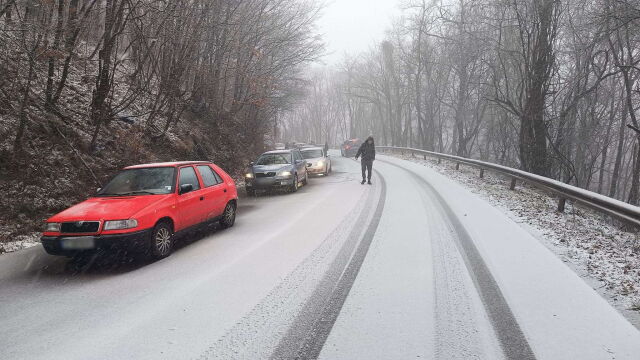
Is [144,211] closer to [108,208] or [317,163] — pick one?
→ [108,208]

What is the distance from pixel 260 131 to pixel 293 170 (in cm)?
1237

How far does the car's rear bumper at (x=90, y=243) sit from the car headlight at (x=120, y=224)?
4.4 inches

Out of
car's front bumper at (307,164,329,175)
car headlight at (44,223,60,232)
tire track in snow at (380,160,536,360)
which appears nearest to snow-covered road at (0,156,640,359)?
tire track in snow at (380,160,536,360)

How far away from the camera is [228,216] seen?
8156mm

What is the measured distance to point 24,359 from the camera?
3223mm

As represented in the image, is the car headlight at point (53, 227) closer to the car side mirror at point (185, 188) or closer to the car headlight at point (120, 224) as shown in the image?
the car headlight at point (120, 224)

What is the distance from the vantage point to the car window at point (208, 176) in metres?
7.51

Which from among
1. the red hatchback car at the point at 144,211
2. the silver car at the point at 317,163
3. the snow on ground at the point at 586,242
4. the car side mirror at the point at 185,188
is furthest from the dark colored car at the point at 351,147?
the car side mirror at the point at 185,188

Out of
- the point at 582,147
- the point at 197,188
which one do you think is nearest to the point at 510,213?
the point at 197,188

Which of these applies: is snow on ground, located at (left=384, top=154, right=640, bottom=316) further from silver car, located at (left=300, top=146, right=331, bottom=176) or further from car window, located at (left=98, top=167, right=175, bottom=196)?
silver car, located at (left=300, top=146, right=331, bottom=176)

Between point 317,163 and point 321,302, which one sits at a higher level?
point 317,163

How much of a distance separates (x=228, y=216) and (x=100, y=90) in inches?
241

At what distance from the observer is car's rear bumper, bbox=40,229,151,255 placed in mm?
5266

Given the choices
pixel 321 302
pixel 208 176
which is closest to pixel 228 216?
pixel 208 176
